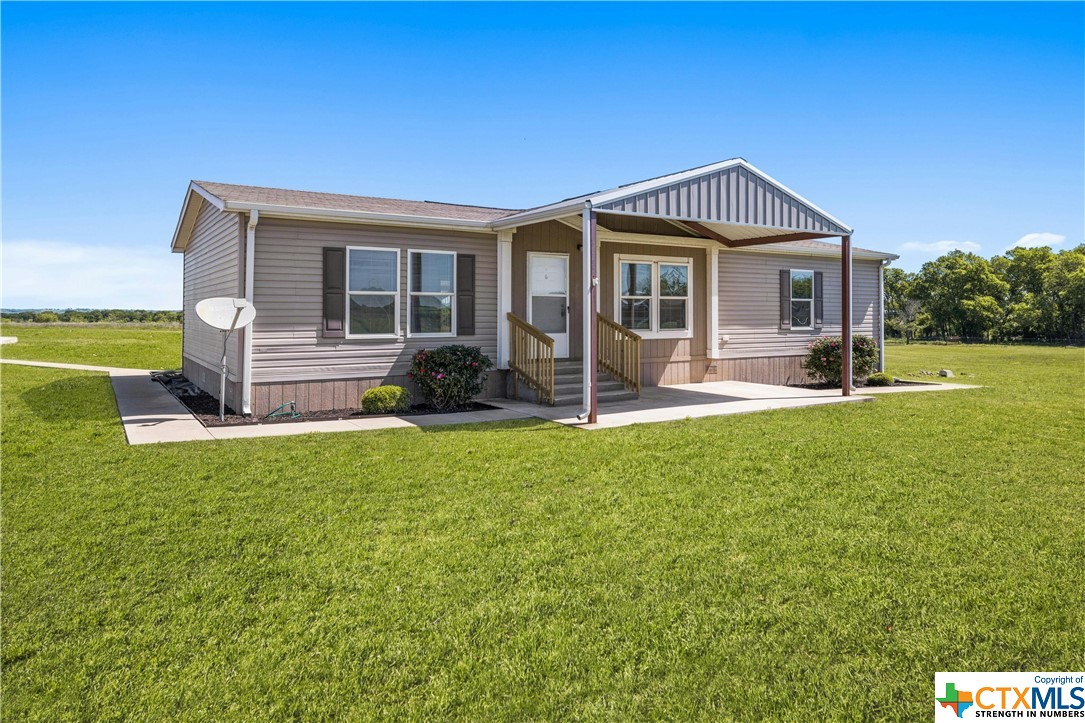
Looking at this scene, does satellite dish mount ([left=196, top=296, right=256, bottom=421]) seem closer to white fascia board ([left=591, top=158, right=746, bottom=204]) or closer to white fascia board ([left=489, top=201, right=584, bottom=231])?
white fascia board ([left=489, top=201, right=584, bottom=231])

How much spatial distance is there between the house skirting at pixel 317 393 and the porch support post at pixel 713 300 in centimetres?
625

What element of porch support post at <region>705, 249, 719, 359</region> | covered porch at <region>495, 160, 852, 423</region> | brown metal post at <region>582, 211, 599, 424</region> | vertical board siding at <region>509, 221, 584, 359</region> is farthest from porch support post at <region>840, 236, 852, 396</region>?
brown metal post at <region>582, 211, 599, 424</region>

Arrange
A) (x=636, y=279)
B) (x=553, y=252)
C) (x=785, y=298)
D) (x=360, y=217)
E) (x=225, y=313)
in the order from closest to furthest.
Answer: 1. (x=225, y=313)
2. (x=360, y=217)
3. (x=553, y=252)
4. (x=636, y=279)
5. (x=785, y=298)

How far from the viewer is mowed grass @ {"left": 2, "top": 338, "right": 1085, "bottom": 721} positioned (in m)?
2.36

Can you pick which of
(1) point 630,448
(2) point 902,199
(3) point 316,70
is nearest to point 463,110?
(3) point 316,70

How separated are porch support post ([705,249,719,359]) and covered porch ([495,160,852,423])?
0.02 meters

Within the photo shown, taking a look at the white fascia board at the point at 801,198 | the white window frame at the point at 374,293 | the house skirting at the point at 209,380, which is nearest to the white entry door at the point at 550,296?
the white window frame at the point at 374,293

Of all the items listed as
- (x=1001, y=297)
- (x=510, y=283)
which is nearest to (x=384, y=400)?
(x=510, y=283)

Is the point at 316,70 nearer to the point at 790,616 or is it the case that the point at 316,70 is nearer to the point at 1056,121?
the point at 790,616

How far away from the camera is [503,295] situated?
1010 centimetres

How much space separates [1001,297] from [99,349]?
51840 mm

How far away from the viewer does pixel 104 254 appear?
76.3 feet

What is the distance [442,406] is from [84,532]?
5.45m

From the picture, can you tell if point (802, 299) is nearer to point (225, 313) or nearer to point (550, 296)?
point (550, 296)
